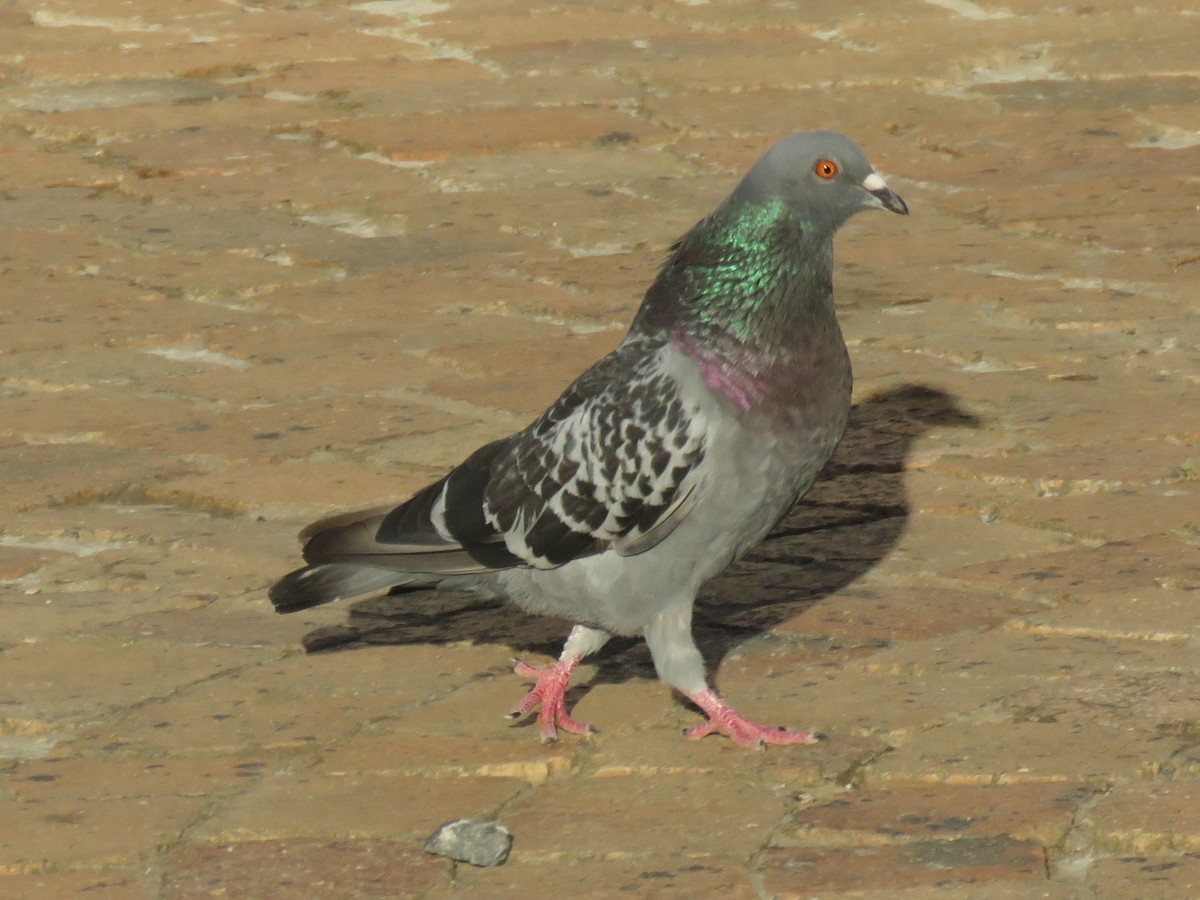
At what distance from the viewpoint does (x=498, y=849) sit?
322 centimetres

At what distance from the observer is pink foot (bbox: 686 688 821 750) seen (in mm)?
3639

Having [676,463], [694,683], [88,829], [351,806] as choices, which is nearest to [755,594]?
[694,683]

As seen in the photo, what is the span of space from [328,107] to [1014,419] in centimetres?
363

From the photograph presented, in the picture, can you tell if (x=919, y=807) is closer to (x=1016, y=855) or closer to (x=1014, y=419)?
(x=1016, y=855)

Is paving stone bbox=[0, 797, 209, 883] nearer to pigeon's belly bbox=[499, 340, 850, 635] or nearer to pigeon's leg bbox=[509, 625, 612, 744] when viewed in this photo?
pigeon's leg bbox=[509, 625, 612, 744]

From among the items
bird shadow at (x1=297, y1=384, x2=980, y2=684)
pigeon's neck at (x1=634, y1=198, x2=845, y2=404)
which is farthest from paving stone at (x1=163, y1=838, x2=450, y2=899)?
pigeon's neck at (x1=634, y1=198, x2=845, y2=404)

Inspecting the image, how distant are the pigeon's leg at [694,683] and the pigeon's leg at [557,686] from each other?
16cm

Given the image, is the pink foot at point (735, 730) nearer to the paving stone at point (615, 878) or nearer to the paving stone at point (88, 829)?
the paving stone at point (615, 878)

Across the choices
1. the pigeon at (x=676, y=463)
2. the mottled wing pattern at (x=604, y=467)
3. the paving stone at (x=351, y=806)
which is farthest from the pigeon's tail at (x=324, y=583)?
the paving stone at (x=351, y=806)

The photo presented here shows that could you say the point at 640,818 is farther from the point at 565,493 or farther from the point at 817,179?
the point at 817,179

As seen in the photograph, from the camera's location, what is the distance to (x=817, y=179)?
12.5ft

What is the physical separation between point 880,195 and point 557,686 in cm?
105

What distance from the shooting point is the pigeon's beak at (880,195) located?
12.7 feet

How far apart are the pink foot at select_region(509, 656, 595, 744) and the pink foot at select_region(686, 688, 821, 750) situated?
0.21 meters
